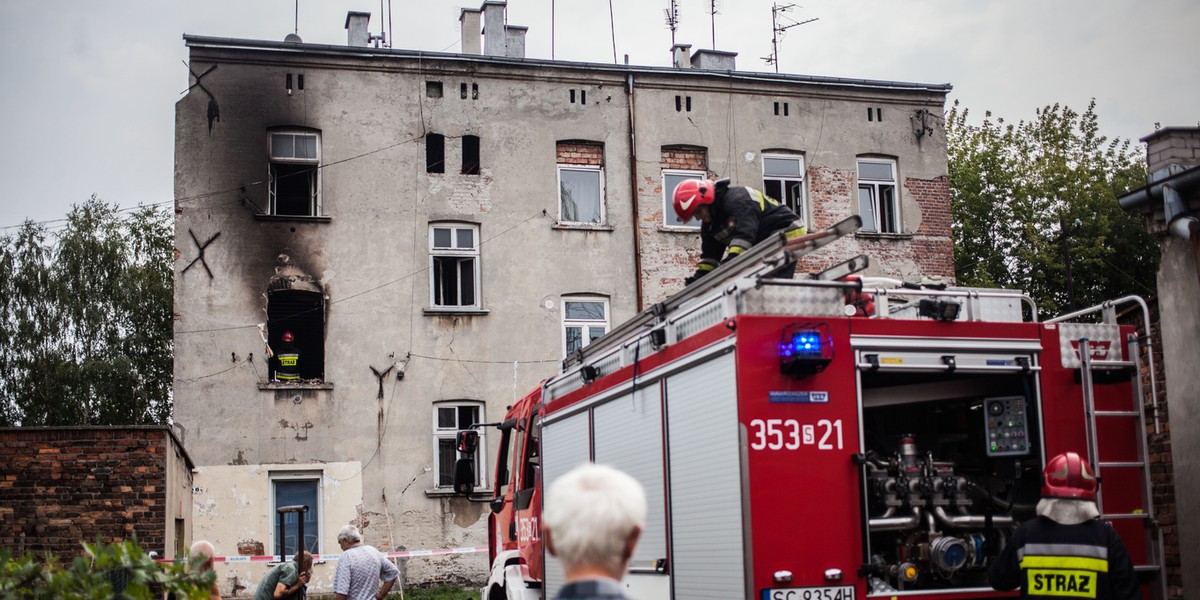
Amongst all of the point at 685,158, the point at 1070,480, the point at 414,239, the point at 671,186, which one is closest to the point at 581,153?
the point at 671,186

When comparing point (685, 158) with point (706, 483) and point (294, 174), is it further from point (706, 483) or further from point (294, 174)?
point (706, 483)

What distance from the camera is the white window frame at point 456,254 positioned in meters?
24.1

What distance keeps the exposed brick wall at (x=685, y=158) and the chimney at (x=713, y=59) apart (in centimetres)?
241

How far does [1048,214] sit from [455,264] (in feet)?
69.4

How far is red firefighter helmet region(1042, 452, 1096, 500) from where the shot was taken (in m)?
6.48

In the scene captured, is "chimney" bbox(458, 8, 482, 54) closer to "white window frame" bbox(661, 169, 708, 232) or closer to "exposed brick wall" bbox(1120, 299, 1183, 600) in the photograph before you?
"white window frame" bbox(661, 169, 708, 232)

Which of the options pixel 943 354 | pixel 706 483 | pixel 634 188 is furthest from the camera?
pixel 634 188

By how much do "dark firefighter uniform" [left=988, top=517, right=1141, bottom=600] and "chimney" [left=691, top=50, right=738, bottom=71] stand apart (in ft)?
70.5

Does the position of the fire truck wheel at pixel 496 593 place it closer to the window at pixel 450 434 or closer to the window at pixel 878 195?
the window at pixel 450 434

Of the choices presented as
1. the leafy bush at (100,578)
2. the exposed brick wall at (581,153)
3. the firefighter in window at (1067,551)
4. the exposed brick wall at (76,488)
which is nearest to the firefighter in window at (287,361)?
the exposed brick wall at (581,153)

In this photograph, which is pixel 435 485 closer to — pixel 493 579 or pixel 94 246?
pixel 493 579

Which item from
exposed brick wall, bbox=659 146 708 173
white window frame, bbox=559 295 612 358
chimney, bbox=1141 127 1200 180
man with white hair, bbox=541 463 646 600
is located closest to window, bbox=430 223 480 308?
white window frame, bbox=559 295 612 358

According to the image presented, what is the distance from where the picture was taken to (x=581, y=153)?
2519cm

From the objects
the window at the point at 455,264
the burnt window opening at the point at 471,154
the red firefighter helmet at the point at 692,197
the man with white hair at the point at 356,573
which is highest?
the burnt window opening at the point at 471,154
